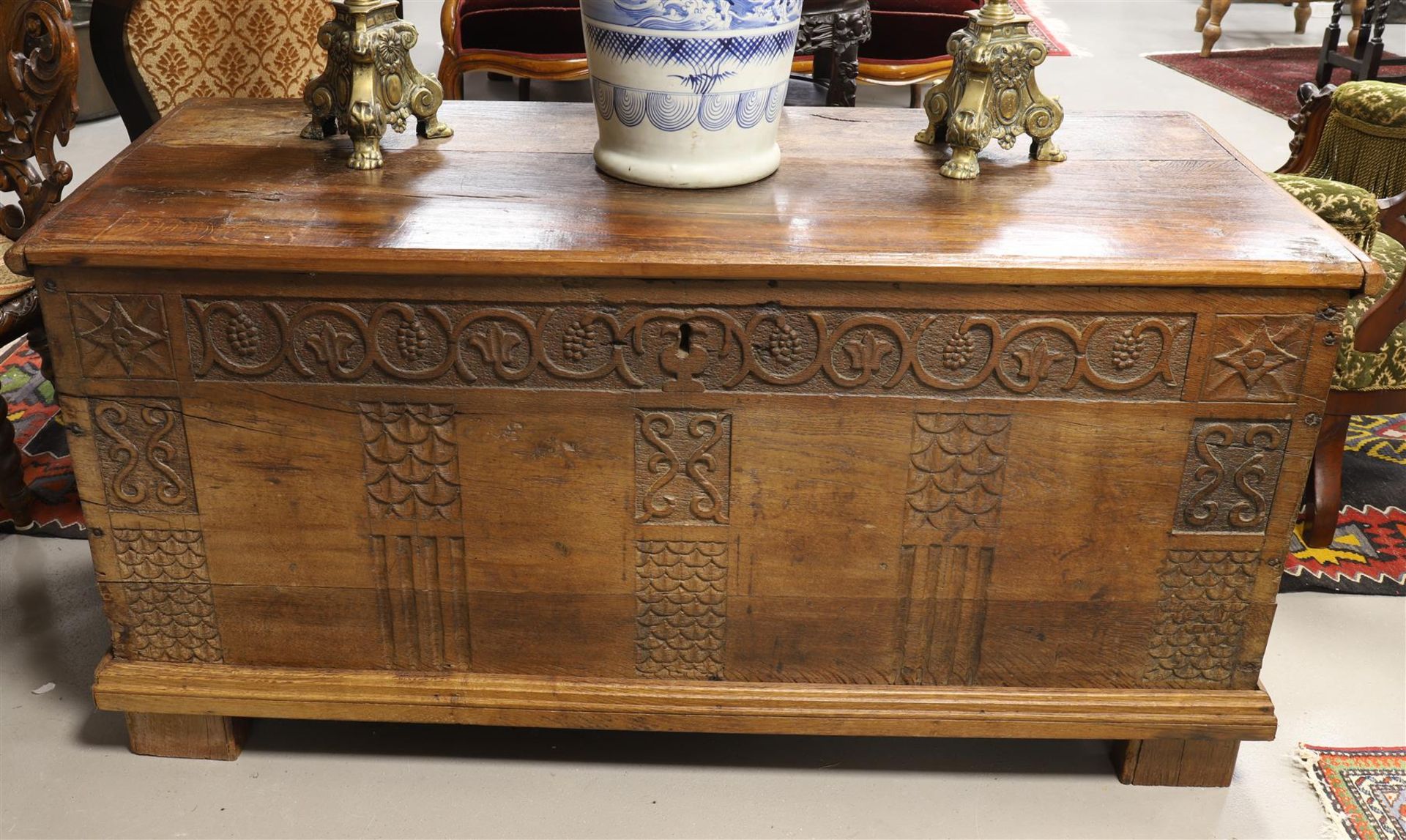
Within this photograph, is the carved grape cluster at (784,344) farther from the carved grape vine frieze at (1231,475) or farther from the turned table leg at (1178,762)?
the turned table leg at (1178,762)

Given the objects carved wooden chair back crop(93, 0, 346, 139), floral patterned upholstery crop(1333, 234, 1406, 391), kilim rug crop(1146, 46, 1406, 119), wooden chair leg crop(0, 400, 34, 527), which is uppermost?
carved wooden chair back crop(93, 0, 346, 139)

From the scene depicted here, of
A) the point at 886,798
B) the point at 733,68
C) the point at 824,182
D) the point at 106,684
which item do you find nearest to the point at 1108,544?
the point at 886,798

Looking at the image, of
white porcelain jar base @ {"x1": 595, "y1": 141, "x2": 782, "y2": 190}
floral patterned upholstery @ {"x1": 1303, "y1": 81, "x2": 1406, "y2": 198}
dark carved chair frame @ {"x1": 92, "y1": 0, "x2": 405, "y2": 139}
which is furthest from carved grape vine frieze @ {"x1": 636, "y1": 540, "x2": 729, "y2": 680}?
floral patterned upholstery @ {"x1": 1303, "y1": 81, "x2": 1406, "y2": 198}

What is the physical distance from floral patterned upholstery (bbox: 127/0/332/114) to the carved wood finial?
44cm

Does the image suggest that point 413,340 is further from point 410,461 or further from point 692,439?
point 692,439

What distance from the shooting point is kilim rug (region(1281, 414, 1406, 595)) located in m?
2.06

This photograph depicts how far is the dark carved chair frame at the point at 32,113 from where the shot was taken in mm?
1875

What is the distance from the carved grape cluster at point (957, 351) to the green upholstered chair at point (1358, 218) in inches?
34.7

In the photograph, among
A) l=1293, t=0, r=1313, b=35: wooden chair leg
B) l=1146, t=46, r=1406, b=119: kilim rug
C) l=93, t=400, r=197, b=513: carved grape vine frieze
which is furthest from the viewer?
l=1293, t=0, r=1313, b=35: wooden chair leg

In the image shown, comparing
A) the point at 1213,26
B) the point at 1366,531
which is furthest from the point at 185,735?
the point at 1213,26

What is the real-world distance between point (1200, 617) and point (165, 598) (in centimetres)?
128

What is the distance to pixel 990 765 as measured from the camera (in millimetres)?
1674

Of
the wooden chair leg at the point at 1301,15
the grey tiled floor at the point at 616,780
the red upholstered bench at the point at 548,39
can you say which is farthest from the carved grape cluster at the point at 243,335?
the wooden chair leg at the point at 1301,15

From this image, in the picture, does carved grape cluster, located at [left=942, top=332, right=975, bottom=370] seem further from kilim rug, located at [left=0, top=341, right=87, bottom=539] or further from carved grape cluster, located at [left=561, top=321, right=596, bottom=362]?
kilim rug, located at [left=0, top=341, right=87, bottom=539]
